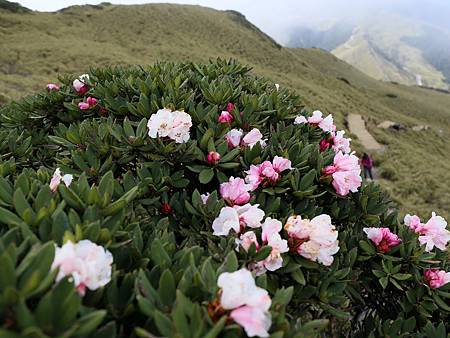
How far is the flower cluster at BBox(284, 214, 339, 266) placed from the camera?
1.62m

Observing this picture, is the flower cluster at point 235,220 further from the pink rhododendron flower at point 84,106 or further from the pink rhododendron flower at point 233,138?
the pink rhododendron flower at point 84,106

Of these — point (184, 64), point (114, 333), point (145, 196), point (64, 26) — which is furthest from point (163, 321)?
point (64, 26)

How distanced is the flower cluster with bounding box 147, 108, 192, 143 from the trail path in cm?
1104

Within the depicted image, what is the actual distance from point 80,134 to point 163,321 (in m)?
1.59

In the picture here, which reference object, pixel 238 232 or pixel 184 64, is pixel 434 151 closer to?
pixel 184 64

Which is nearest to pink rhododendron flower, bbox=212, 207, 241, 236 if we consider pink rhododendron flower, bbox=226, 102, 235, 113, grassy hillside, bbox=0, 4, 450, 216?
pink rhododendron flower, bbox=226, 102, 235, 113

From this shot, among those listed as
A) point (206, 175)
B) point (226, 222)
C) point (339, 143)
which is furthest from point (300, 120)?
A: point (226, 222)

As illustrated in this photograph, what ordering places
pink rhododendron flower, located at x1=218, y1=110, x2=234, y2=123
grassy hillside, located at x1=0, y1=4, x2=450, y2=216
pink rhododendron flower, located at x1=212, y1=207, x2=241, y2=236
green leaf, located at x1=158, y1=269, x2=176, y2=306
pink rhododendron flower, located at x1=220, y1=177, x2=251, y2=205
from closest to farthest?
green leaf, located at x1=158, y1=269, x2=176, y2=306 → pink rhododendron flower, located at x1=212, y1=207, x2=241, y2=236 → pink rhododendron flower, located at x1=220, y1=177, x2=251, y2=205 → pink rhododendron flower, located at x1=218, y1=110, x2=234, y2=123 → grassy hillside, located at x1=0, y1=4, x2=450, y2=216

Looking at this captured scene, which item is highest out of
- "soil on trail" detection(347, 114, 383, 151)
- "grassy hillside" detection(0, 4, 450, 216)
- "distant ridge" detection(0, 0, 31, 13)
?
"distant ridge" detection(0, 0, 31, 13)

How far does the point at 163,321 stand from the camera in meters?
1.02

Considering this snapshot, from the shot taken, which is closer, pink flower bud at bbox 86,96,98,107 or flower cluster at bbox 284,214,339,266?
flower cluster at bbox 284,214,339,266

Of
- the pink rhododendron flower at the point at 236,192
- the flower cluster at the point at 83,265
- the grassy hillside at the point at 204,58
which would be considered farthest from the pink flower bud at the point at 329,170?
the grassy hillside at the point at 204,58

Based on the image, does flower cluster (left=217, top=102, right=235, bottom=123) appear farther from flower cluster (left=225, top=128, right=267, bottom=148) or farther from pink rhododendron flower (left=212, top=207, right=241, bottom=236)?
pink rhododendron flower (left=212, top=207, right=241, bottom=236)

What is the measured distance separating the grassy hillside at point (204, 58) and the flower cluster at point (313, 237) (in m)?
8.91
